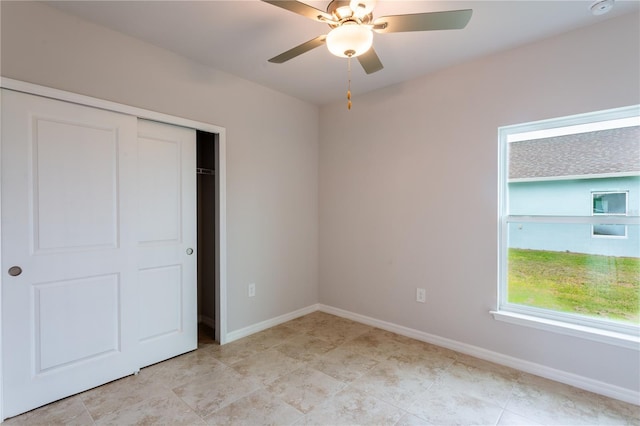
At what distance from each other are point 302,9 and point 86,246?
2134 mm

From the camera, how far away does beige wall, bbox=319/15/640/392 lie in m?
2.15

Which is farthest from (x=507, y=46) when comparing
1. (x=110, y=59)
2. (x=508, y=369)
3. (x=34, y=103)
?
(x=34, y=103)

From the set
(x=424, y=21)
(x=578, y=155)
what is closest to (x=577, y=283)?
(x=578, y=155)

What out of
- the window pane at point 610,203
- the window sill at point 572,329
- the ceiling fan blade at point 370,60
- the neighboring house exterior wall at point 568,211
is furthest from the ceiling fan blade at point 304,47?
the window sill at point 572,329

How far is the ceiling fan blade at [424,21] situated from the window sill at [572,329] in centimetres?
221

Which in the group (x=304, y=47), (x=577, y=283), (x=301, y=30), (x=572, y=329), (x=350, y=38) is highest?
(x=301, y=30)

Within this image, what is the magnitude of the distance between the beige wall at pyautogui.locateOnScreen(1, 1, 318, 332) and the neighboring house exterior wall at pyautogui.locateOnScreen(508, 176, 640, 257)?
7.37 ft

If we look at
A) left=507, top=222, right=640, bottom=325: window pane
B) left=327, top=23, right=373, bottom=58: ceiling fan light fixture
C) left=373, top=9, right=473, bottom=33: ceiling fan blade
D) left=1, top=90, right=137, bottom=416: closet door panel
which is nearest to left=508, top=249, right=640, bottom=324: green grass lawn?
left=507, top=222, right=640, bottom=325: window pane

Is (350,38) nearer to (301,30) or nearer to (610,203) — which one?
(301,30)

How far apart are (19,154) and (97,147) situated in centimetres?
41

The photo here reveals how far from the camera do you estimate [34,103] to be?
1923mm

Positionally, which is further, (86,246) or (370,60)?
(86,246)

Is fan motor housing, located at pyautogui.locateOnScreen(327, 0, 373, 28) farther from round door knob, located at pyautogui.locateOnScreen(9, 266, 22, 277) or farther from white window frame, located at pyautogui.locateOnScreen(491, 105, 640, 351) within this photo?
round door knob, located at pyautogui.locateOnScreen(9, 266, 22, 277)

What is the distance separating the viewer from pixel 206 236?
3434 mm
